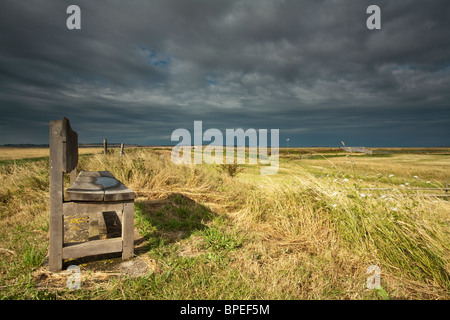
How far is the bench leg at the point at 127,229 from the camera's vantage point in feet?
8.83

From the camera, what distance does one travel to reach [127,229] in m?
2.75

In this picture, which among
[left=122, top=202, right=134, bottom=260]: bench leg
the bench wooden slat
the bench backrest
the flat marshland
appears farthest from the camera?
[left=122, top=202, right=134, bottom=260]: bench leg

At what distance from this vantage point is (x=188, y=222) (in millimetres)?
4145

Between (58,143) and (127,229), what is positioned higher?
(58,143)

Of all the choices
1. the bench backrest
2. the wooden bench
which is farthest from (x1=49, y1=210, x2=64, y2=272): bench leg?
the bench backrest

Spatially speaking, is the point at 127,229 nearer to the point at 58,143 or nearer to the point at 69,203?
the point at 69,203

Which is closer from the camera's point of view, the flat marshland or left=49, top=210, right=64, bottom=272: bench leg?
the flat marshland

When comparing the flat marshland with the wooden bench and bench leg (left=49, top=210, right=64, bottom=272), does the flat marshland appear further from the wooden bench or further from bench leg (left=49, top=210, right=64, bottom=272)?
the wooden bench

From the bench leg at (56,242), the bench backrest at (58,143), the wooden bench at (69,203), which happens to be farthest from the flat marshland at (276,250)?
the bench backrest at (58,143)

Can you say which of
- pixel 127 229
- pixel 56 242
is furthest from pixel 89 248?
pixel 127 229

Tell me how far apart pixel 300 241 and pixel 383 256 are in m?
1.01

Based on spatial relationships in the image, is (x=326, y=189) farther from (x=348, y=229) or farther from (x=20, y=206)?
(x=20, y=206)

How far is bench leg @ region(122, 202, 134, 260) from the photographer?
8.83 feet
